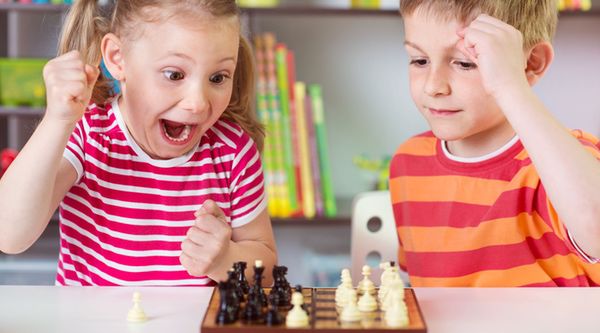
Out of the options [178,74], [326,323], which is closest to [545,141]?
[326,323]

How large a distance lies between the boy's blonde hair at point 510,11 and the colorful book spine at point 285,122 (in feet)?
5.32

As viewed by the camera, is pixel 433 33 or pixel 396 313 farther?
pixel 433 33

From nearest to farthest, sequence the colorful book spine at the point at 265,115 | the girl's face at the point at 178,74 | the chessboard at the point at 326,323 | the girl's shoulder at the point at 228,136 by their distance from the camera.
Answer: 1. the chessboard at the point at 326,323
2. the girl's face at the point at 178,74
3. the girl's shoulder at the point at 228,136
4. the colorful book spine at the point at 265,115

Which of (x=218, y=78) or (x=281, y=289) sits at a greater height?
(x=218, y=78)

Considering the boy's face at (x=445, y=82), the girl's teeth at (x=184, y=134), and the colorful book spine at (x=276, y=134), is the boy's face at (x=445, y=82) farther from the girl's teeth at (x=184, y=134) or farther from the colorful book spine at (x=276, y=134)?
the colorful book spine at (x=276, y=134)

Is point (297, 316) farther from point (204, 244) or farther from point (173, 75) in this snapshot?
point (173, 75)

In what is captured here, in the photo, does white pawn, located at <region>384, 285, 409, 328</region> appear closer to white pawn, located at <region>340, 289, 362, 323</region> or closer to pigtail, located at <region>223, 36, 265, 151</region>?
white pawn, located at <region>340, 289, 362, 323</region>

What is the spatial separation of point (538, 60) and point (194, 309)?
82 centimetres

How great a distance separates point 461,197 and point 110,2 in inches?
29.1

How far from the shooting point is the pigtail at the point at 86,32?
1514 millimetres

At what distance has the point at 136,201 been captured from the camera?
1.50 metres

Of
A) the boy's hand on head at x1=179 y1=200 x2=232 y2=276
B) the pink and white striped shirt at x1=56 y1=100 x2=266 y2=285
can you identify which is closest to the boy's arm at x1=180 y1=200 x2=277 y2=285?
the boy's hand on head at x1=179 y1=200 x2=232 y2=276

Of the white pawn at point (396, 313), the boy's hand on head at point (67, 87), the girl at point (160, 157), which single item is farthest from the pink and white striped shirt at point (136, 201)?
the white pawn at point (396, 313)

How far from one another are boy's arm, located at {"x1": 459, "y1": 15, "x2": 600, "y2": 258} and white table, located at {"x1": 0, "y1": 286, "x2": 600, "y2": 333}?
0.35ft
